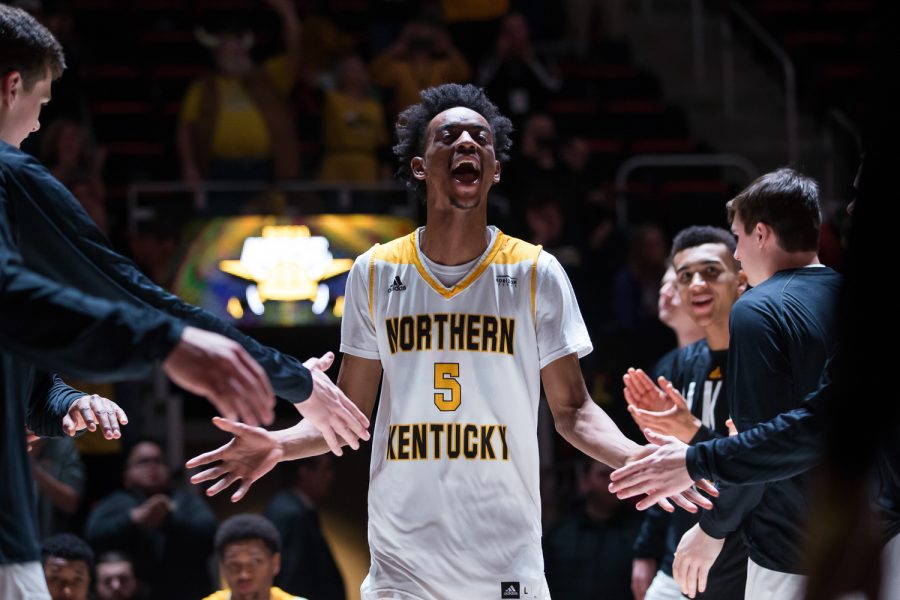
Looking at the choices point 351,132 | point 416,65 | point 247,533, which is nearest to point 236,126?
point 351,132

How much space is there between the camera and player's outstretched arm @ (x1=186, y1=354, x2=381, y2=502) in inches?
166

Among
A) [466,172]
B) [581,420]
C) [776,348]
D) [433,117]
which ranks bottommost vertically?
[581,420]

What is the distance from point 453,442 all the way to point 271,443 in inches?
24.7

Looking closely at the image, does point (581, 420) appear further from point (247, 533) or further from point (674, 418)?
point (247, 533)

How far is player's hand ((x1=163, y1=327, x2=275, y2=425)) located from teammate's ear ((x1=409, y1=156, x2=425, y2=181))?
169 cm

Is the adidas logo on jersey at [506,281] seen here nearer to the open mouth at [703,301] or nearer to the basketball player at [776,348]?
the basketball player at [776,348]

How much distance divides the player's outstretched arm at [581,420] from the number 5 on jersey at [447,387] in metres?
0.34

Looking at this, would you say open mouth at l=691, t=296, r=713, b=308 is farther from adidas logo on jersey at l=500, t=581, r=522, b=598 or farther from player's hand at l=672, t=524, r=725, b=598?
adidas logo on jersey at l=500, t=581, r=522, b=598

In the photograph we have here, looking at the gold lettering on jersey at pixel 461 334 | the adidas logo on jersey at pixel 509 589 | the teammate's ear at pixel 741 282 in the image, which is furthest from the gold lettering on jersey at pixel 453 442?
the teammate's ear at pixel 741 282

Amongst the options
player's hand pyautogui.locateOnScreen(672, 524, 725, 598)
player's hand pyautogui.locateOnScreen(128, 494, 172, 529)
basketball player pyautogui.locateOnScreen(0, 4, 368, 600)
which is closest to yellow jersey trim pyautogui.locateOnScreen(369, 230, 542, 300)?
basketball player pyautogui.locateOnScreen(0, 4, 368, 600)

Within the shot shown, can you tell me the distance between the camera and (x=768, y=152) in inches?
517

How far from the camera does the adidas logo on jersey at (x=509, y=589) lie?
408cm

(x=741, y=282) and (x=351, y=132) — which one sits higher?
(x=351, y=132)

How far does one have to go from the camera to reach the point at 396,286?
441cm
